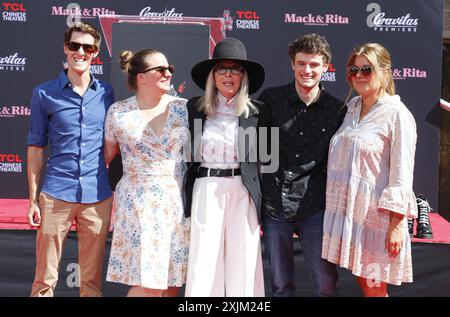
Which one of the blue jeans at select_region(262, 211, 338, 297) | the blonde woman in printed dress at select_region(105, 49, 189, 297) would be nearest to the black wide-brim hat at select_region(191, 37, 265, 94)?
the blonde woman in printed dress at select_region(105, 49, 189, 297)

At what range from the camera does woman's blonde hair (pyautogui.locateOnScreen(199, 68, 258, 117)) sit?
2830mm

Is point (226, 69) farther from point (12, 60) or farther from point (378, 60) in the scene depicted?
point (12, 60)

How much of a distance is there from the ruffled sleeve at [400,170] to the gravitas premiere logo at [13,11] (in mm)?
3420

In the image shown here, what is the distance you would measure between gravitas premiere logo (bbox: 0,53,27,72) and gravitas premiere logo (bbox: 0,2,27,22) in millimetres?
302

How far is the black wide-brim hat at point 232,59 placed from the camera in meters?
2.85

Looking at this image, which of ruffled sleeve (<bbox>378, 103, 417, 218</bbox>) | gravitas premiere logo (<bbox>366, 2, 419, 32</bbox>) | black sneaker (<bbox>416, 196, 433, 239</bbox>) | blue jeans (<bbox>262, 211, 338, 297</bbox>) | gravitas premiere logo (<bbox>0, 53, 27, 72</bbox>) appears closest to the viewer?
ruffled sleeve (<bbox>378, 103, 417, 218</bbox>)

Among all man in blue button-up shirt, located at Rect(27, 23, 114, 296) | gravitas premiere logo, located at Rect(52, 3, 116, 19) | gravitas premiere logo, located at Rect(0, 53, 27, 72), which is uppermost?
gravitas premiere logo, located at Rect(52, 3, 116, 19)

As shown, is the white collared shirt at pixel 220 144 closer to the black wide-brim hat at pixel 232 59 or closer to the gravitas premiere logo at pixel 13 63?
the black wide-brim hat at pixel 232 59

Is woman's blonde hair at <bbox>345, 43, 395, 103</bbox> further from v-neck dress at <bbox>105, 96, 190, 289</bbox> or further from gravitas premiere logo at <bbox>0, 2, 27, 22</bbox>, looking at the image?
gravitas premiere logo at <bbox>0, 2, 27, 22</bbox>

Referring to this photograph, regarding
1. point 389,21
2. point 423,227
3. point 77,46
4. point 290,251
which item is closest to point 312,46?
point 290,251

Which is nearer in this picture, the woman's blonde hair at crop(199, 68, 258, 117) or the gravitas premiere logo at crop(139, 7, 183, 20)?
the woman's blonde hair at crop(199, 68, 258, 117)

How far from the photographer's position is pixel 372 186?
9.30 ft
